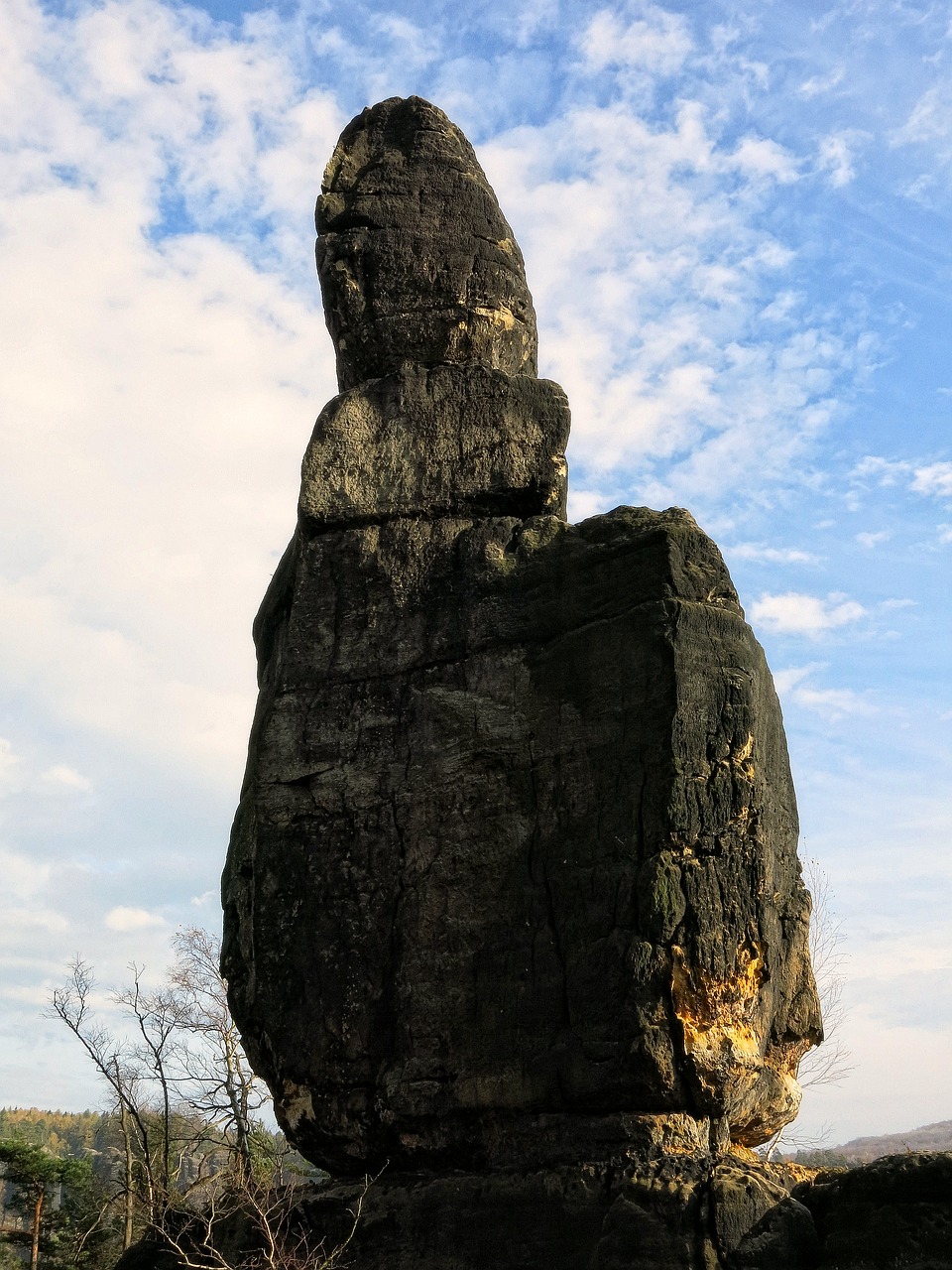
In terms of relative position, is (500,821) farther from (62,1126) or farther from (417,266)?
(62,1126)

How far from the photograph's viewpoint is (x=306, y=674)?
8930mm

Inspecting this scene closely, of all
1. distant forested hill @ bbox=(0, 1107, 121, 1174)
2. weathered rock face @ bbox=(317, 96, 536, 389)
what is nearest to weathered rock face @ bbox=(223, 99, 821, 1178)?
weathered rock face @ bbox=(317, 96, 536, 389)

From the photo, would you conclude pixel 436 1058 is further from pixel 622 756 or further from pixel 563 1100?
pixel 622 756

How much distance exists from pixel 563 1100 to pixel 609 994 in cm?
67

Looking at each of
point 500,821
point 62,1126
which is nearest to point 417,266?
point 500,821

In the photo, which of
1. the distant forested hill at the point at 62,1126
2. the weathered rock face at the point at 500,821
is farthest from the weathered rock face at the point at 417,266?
the distant forested hill at the point at 62,1126

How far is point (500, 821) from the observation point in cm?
819

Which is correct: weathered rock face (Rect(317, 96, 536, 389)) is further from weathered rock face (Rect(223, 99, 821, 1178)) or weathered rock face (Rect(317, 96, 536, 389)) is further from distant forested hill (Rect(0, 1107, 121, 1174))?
distant forested hill (Rect(0, 1107, 121, 1174))

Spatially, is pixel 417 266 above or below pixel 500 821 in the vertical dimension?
above

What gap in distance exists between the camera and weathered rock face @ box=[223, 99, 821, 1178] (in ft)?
24.4

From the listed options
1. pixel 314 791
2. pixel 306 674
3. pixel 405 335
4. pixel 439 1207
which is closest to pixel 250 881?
pixel 314 791

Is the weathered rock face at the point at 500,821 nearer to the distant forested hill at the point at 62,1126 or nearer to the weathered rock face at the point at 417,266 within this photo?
the weathered rock face at the point at 417,266

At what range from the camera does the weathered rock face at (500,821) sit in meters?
7.44

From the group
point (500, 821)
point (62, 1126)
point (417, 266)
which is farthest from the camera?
point (62, 1126)
